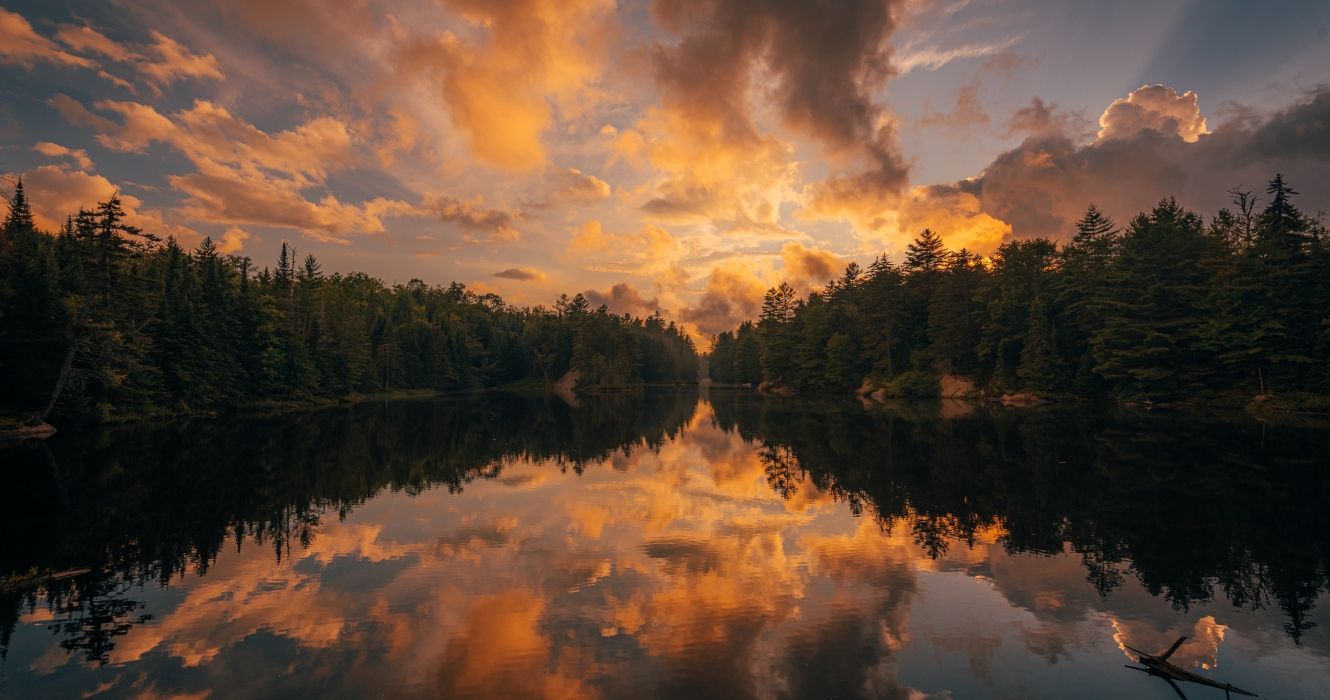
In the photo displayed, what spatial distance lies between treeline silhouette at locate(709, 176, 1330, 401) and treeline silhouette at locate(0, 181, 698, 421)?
6715cm

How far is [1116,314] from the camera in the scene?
63.4m

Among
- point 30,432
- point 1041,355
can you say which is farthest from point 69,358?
point 1041,355

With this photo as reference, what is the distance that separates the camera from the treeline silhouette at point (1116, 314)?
166 feet

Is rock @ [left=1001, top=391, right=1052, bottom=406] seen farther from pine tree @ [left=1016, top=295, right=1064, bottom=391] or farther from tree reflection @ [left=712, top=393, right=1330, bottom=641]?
tree reflection @ [left=712, top=393, right=1330, bottom=641]

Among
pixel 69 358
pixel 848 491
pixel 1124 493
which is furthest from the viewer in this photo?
pixel 69 358

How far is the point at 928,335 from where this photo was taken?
9062 centimetres

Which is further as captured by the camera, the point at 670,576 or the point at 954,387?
the point at 954,387

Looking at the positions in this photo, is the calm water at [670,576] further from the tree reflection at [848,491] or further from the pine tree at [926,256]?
the pine tree at [926,256]

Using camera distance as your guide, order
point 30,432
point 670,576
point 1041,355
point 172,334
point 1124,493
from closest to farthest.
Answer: point 670,576 < point 1124,493 < point 30,432 < point 172,334 < point 1041,355

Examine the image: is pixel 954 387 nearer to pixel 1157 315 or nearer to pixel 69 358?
pixel 1157 315

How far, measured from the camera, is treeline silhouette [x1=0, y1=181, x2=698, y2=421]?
43.2m

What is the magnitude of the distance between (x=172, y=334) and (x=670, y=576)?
65453 millimetres

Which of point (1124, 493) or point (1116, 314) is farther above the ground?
point (1116, 314)

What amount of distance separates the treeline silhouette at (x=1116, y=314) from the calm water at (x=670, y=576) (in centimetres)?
2706
